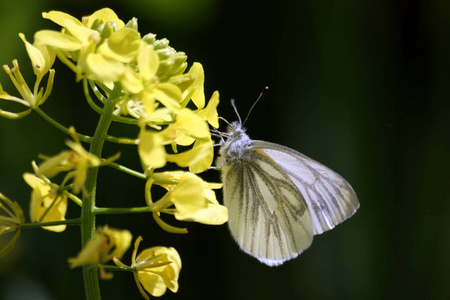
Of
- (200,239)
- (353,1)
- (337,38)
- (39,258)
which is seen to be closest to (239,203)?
(200,239)

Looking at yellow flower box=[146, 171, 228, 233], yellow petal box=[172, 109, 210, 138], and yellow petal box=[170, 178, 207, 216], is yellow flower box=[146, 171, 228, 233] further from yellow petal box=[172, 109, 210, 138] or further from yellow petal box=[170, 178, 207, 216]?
yellow petal box=[172, 109, 210, 138]

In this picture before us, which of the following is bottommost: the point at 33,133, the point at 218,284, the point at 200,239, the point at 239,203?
the point at 218,284

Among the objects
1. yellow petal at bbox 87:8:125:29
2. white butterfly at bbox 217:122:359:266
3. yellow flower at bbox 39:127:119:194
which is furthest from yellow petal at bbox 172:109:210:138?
white butterfly at bbox 217:122:359:266

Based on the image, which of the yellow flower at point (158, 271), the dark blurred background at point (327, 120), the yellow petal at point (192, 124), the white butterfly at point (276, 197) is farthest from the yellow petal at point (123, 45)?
the dark blurred background at point (327, 120)

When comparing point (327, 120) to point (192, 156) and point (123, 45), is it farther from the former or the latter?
point (123, 45)

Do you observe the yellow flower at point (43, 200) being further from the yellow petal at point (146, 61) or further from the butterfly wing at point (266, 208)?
the butterfly wing at point (266, 208)

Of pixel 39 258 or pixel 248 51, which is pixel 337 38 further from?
pixel 39 258
